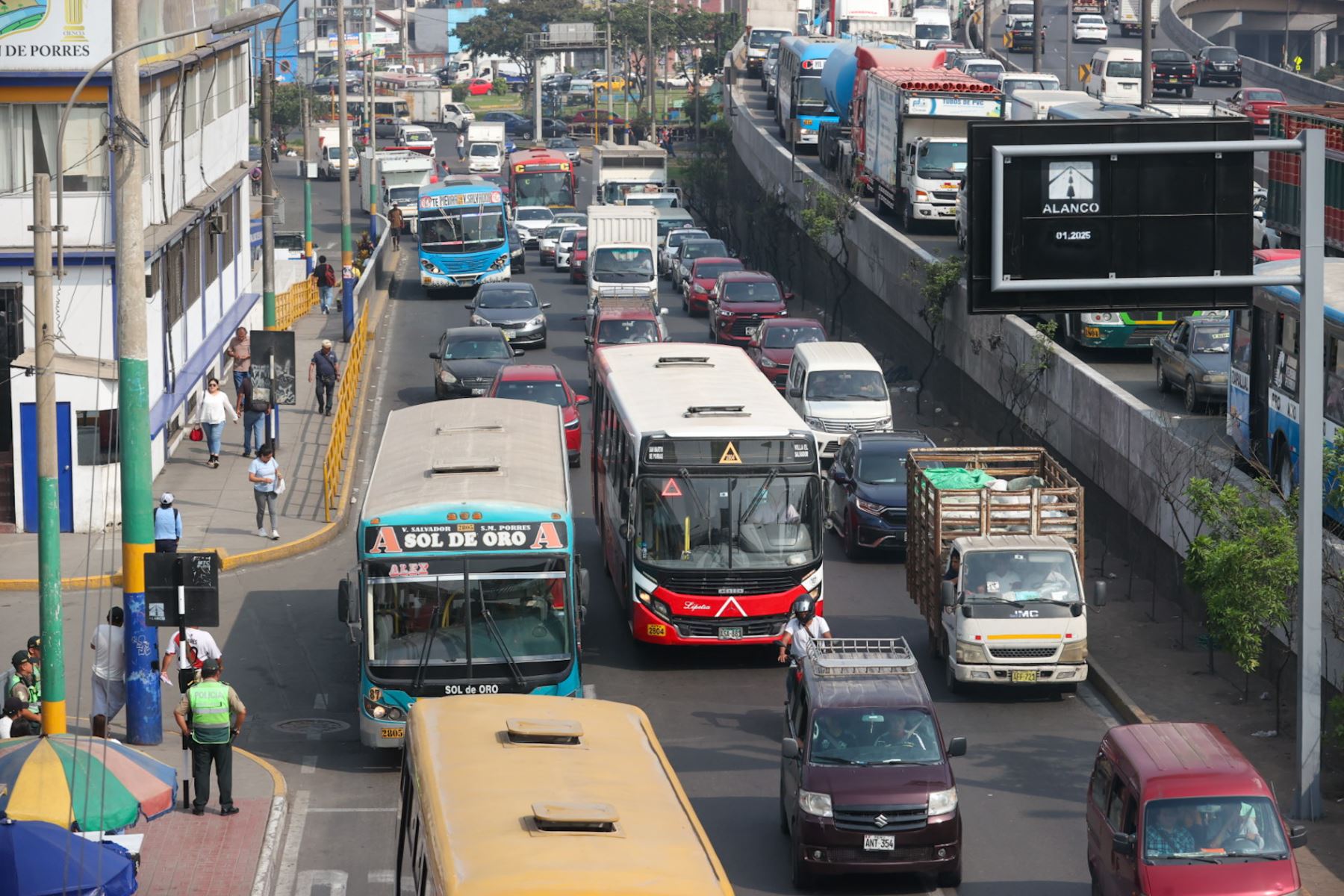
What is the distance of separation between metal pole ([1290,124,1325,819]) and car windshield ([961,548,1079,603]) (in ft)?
13.3

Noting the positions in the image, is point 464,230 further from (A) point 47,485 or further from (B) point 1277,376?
(A) point 47,485

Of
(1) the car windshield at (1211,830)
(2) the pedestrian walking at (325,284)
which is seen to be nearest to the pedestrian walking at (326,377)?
(2) the pedestrian walking at (325,284)

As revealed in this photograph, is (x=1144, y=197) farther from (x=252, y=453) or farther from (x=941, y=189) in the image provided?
(x=941, y=189)

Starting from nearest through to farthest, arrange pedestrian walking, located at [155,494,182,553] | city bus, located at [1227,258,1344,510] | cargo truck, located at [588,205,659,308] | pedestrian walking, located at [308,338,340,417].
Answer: city bus, located at [1227,258,1344,510], pedestrian walking, located at [155,494,182,553], pedestrian walking, located at [308,338,340,417], cargo truck, located at [588,205,659,308]

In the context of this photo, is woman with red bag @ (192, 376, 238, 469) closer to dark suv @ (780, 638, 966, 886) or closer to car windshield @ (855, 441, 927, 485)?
car windshield @ (855, 441, 927, 485)

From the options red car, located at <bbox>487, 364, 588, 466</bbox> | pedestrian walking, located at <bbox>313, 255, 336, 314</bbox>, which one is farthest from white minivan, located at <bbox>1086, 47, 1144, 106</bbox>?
red car, located at <bbox>487, 364, 588, 466</bbox>

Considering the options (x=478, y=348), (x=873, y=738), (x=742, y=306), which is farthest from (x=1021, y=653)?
(x=742, y=306)

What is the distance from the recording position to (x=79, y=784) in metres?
13.5

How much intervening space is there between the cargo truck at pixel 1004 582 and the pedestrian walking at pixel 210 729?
8.04 meters

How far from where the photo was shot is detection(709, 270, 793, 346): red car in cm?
4525

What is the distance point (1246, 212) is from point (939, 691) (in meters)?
7.39

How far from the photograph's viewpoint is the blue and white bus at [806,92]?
65188mm

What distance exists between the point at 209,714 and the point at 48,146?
13.4 meters

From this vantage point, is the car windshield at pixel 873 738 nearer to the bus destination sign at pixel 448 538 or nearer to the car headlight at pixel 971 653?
the bus destination sign at pixel 448 538
